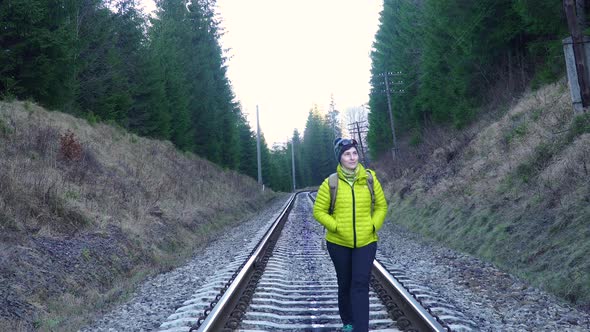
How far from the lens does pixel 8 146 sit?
12.1 meters

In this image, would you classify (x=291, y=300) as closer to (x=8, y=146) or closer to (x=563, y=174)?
(x=563, y=174)

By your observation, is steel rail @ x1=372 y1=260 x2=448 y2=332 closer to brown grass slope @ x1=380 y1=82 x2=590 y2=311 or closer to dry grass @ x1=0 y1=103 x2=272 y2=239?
brown grass slope @ x1=380 y1=82 x2=590 y2=311

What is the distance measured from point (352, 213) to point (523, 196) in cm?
725

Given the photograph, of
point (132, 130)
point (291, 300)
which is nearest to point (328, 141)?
point (132, 130)

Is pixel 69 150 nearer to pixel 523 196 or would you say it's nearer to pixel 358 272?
pixel 523 196

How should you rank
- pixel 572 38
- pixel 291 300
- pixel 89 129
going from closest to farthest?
pixel 291 300, pixel 572 38, pixel 89 129

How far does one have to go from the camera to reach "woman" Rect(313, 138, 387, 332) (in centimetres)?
454

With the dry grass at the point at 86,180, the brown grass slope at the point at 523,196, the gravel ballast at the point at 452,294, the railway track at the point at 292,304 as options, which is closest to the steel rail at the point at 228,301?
the railway track at the point at 292,304

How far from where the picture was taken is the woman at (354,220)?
4.54 m

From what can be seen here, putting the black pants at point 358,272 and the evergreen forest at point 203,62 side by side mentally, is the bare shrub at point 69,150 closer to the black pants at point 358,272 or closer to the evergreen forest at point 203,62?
the evergreen forest at point 203,62

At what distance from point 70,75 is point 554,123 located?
15.1 m

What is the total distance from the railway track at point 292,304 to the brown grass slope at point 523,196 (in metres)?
2.03

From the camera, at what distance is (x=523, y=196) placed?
1053cm

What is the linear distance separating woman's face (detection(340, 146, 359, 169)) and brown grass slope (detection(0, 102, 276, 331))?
12.1ft
